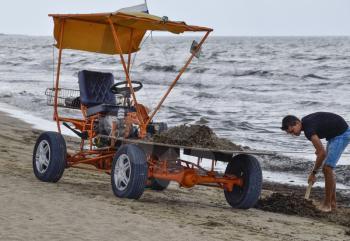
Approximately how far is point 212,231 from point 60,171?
3.12 meters

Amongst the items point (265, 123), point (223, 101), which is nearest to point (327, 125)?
point (265, 123)

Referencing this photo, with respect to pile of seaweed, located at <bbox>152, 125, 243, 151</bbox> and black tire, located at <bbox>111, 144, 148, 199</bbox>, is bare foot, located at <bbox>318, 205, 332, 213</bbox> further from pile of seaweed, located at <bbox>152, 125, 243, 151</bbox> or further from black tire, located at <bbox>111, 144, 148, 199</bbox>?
black tire, located at <bbox>111, 144, 148, 199</bbox>

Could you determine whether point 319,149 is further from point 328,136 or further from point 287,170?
point 287,170

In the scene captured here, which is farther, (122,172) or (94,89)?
(94,89)

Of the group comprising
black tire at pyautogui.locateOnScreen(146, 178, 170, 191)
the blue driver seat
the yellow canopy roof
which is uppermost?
the yellow canopy roof

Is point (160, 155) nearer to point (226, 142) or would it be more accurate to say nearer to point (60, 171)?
point (226, 142)

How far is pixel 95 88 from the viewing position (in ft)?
33.5

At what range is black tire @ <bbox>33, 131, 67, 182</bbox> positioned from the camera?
9516mm

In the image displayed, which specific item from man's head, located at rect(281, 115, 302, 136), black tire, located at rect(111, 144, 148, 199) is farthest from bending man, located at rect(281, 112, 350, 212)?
black tire, located at rect(111, 144, 148, 199)

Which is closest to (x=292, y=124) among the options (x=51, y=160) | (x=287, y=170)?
(x=51, y=160)

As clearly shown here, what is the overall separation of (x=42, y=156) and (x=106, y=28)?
198 cm

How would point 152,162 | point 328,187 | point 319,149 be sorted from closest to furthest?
point 152,162 → point 319,149 → point 328,187

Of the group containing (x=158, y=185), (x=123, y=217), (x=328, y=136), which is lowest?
(x=123, y=217)

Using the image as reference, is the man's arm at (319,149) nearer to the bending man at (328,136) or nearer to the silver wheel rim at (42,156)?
the bending man at (328,136)
